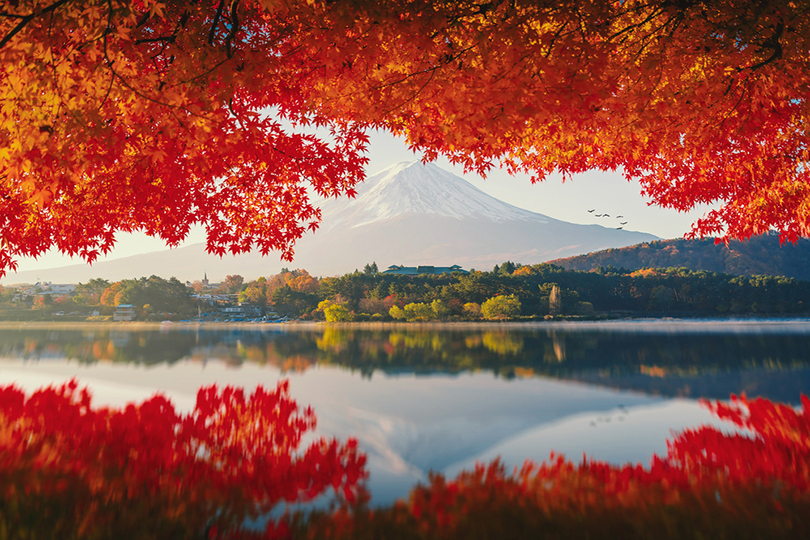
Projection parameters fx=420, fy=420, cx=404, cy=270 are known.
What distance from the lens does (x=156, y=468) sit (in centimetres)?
353

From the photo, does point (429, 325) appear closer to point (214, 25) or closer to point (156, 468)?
point (156, 468)

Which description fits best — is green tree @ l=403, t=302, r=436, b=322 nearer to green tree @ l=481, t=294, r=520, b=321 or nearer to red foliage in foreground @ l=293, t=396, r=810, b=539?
green tree @ l=481, t=294, r=520, b=321

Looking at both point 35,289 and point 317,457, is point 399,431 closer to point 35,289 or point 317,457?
point 317,457

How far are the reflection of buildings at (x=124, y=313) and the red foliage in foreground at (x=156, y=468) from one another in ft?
134

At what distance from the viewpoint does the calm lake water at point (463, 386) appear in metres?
4.62

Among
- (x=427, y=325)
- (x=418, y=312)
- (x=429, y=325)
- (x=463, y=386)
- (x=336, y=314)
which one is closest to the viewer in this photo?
(x=463, y=386)

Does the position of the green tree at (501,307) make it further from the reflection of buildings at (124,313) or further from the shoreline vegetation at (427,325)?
the reflection of buildings at (124,313)

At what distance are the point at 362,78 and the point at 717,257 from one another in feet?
236

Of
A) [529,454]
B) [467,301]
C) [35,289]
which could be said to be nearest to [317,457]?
[529,454]

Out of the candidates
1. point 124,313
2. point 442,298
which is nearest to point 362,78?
point 442,298

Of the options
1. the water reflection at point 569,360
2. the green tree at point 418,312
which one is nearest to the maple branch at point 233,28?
the water reflection at point 569,360

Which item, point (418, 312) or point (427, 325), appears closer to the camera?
point (427, 325)

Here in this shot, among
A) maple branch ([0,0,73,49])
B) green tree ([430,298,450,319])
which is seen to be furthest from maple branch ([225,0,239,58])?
green tree ([430,298,450,319])

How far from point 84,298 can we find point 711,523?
184 ft
